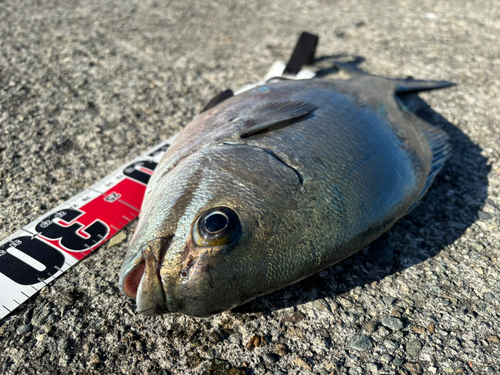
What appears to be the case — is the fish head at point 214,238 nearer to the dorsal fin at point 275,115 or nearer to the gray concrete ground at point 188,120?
the dorsal fin at point 275,115

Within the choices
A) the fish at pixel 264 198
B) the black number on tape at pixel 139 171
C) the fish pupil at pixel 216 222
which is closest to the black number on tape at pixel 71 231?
the black number on tape at pixel 139 171

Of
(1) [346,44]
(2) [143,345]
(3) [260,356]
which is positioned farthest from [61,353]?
(1) [346,44]

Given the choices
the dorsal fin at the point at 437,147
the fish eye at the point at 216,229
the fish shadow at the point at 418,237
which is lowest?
the fish shadow at the point at 418,237

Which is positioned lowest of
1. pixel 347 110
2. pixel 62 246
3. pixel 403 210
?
pixel 62 246

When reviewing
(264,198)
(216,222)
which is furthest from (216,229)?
(264,198)

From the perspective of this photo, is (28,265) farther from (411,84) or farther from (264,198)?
(411,84)

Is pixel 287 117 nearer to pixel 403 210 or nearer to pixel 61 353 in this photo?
pixel 403 210
